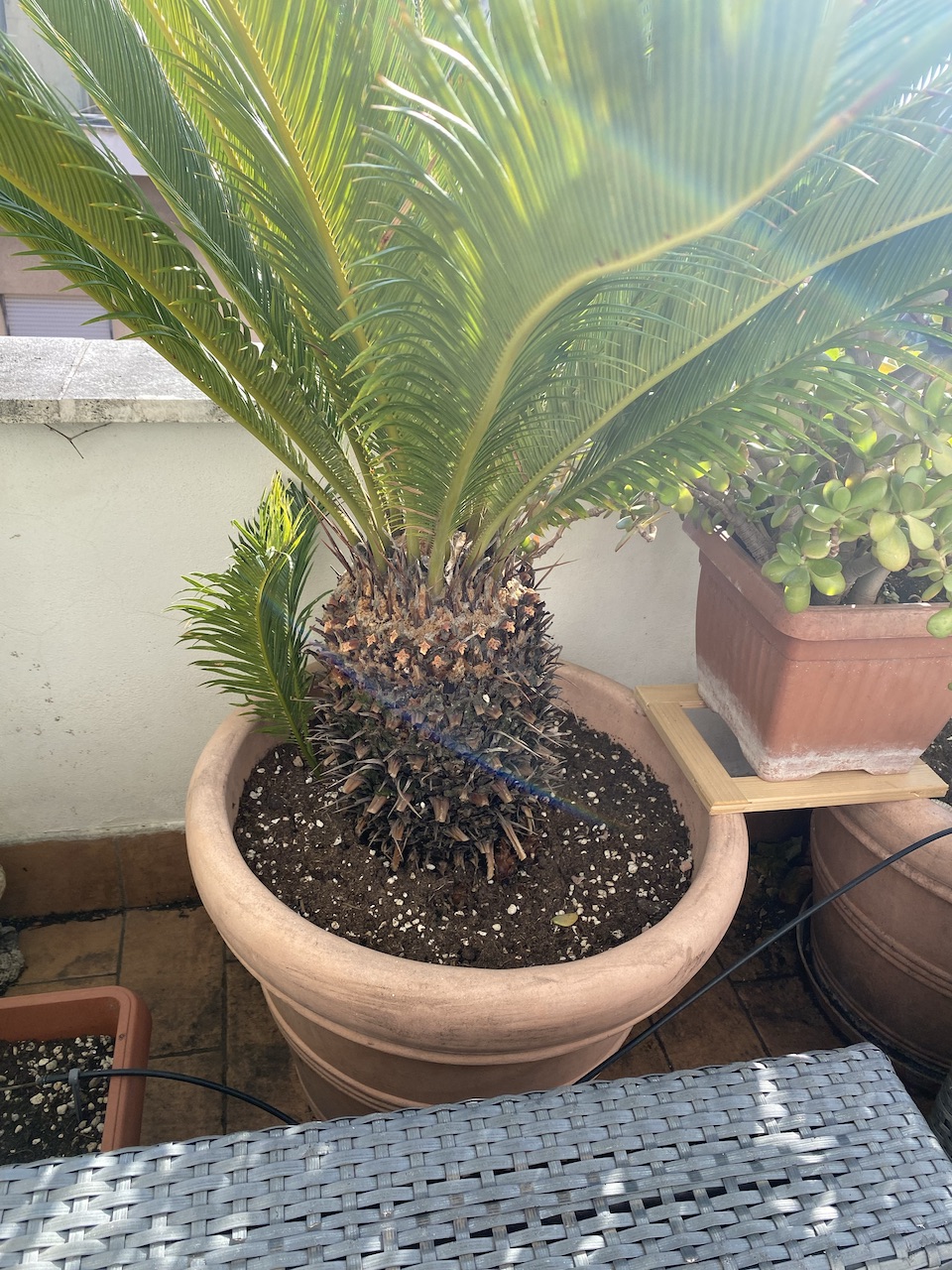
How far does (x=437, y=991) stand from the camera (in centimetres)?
92

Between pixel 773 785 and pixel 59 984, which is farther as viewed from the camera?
pixel 59 984

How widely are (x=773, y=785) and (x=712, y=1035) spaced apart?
667mm

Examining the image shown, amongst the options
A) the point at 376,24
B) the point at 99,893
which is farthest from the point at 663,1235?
the point at 99,893

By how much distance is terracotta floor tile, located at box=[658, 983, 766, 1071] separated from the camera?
159cm

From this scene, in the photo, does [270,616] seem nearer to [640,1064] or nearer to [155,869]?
[155,869]

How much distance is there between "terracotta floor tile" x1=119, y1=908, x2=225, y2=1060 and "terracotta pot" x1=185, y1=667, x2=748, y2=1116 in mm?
471

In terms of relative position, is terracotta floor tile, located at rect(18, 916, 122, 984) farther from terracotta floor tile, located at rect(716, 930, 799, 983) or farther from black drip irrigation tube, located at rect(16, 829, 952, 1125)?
terracotta floor tile, located at rect(716, 930, 799, 983)

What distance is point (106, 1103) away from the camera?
127cm

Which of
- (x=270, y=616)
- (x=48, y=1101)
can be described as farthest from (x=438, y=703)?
(x=48, y=1101)

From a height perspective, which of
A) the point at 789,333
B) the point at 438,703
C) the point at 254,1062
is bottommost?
the point at 254,1062

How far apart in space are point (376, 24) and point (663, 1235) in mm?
1114

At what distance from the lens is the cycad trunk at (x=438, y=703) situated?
1066 millimetres

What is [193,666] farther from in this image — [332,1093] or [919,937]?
[919,937]

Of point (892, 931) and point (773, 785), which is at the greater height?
point (773, 785)
